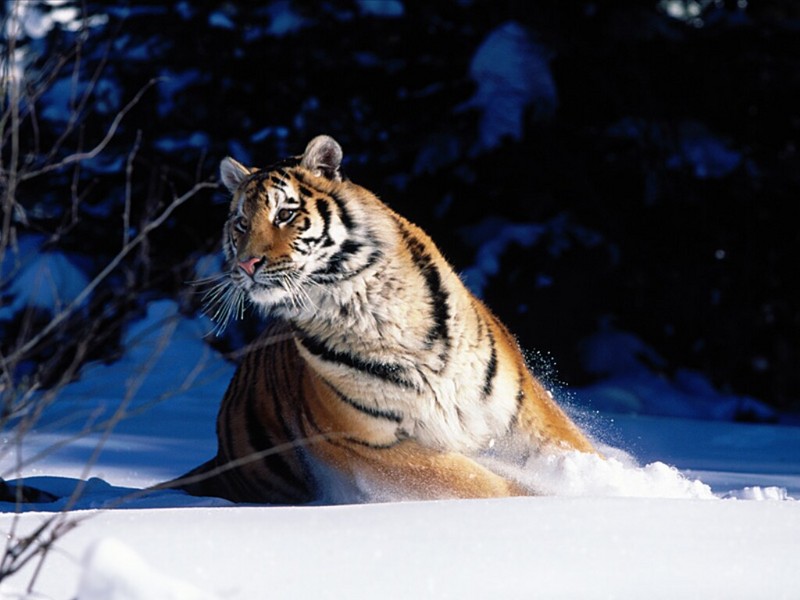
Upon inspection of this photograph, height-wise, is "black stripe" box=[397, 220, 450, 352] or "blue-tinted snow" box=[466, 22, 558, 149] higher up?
"black stripe" box=[397, 220, 450, 352]

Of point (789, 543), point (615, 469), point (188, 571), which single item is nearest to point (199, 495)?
point (615, 469)

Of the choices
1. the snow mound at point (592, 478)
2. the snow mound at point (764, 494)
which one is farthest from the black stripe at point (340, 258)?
the snow mound at point (764, 494)

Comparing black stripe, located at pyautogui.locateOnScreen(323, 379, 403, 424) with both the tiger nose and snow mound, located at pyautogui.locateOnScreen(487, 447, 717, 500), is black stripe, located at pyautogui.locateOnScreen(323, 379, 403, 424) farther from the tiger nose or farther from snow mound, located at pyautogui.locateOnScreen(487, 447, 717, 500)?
the tiger nose

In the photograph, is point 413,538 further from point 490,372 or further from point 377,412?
point 490,372

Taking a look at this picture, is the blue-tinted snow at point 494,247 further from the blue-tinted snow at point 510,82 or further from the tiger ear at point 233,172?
the tiger ear at point 233,172

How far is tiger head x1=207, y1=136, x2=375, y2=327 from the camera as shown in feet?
11.2

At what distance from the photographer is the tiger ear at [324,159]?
3709 mm

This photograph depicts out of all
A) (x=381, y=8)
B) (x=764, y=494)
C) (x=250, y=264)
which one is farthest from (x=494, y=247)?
Answer: (x=250, y=264)

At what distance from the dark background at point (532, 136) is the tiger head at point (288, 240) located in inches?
169

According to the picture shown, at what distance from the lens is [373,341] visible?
11.4ft

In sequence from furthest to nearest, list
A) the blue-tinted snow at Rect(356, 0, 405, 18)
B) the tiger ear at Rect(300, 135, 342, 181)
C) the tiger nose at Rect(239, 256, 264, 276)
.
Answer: the blue-tinted snow at Rect(356, 0, 405, 18), the tiger ear at Rect(300, 135, 342, 181), the tiger nose at Rect(239, 256, 264, 276)

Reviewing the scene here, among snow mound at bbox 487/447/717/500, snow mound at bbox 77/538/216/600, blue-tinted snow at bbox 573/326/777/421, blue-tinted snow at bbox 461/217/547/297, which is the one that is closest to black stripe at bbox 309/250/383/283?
snow mound at bbox 487/447/717/500

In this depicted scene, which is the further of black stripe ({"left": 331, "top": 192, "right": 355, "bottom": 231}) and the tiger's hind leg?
black stripe ({"left": 331, "top": 192, "right": 355, "bottom": 231})

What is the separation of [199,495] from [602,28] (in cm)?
516
